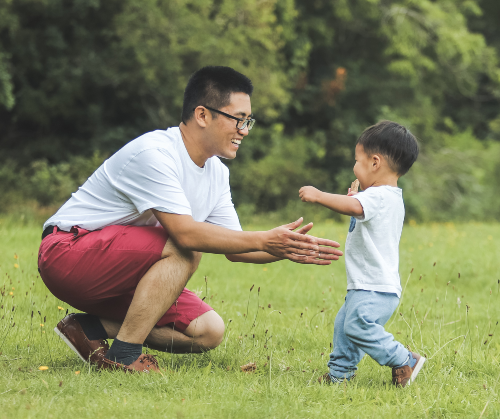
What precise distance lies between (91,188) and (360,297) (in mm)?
1657

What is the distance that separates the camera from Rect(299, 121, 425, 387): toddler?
9.42 ft

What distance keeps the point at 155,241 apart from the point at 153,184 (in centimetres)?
31

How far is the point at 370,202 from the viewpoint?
287 cm

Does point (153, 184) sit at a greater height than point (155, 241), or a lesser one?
greater

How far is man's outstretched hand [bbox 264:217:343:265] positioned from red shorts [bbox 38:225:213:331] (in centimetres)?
64

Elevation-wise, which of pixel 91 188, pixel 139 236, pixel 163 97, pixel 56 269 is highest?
pixel 163 97

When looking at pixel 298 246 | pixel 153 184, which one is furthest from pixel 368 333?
pixel 153 184

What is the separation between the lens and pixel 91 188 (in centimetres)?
336

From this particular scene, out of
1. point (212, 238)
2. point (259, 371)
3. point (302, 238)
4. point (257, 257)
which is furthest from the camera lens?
point (257, 257)

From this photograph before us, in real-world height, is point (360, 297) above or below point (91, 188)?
below

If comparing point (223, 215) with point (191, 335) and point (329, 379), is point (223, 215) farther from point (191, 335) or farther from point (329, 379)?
point (329, 379)

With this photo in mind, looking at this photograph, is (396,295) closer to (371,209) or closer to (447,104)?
(371,209)

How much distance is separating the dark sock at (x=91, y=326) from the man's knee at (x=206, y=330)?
48 cm

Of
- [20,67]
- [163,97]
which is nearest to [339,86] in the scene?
[163,97]
